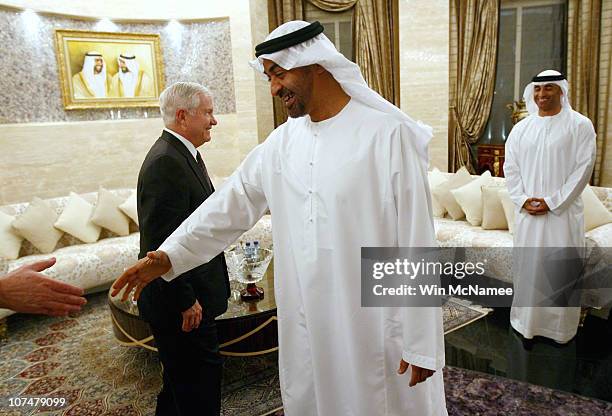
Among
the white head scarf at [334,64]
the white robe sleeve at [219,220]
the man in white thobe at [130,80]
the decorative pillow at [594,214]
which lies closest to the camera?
the white head scarf at [334,64]

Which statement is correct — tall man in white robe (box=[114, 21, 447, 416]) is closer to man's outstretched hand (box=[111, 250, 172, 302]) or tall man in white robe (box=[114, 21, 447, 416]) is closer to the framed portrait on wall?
man's outstretched hand (box=[111, 250, 172, 302])

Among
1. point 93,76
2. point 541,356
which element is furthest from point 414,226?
point 93,76

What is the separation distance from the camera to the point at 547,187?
343cm

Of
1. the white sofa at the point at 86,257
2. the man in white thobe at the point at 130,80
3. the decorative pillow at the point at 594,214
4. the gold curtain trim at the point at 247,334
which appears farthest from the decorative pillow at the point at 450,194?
the man in white thobe at the point at 130,80

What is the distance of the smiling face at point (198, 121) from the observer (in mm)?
2369

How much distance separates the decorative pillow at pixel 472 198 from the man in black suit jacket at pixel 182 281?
10.1 ft

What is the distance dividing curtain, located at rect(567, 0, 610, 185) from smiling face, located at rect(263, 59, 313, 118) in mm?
5612

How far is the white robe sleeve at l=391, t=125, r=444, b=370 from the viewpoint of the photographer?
61.9 inches

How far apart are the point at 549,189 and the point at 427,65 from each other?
3.53 meters

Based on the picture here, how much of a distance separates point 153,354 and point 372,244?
2536 mm

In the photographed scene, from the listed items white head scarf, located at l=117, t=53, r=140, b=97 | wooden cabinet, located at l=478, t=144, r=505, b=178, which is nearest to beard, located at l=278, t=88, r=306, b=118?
white head scarf, located at l=117, t=53, r=140, b=97

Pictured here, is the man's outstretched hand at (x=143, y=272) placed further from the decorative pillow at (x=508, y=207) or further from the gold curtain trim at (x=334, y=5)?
the gold curtain trim at (x=334, y=5)

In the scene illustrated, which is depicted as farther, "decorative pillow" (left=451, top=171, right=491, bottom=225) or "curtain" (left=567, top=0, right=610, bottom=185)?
"curtain" (left=567, top=0, right=610, bottom=185)

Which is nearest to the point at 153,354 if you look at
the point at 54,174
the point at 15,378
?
the point at 15,378
